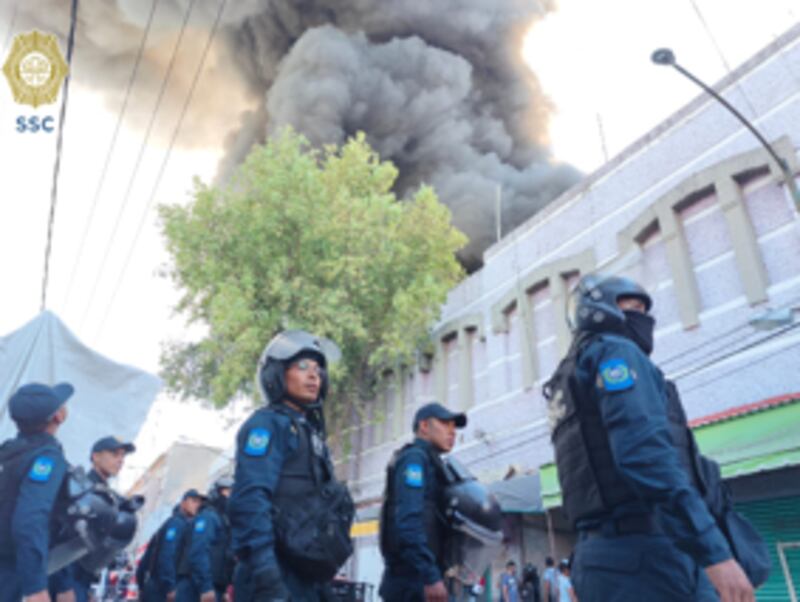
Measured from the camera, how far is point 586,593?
226cm

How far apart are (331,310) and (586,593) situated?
40.1ft

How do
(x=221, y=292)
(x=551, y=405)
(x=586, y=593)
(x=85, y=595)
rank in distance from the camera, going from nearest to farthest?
1. (x=586, y=593)
2. (x=551, y=405)
3. (x=85, y=595)
4. (x=221, y=292)

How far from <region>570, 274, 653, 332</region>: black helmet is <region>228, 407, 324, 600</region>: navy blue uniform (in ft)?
4.57

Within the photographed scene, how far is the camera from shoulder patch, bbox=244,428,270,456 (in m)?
2.47

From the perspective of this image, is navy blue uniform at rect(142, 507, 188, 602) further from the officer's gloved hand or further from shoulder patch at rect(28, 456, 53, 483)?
the officer's gloved hand

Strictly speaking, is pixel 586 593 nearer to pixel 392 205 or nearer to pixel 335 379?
pixel 335 379

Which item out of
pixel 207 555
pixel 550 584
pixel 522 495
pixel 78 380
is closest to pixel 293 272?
pixel 522 495

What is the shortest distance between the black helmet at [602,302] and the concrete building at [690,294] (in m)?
5.28

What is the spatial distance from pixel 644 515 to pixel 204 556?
4339 mm

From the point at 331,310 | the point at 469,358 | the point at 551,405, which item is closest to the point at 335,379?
the point at 331,310

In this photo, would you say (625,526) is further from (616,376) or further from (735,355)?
(735,355)

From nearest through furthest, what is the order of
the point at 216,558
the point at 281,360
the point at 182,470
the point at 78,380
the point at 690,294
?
the point at 281,360 → the point at 78,380 → the point at 216,558 → the point at 690,294 → the point at 182,470

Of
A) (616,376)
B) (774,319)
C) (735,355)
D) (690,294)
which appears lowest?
(616,376)

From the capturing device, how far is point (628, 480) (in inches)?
82.0
